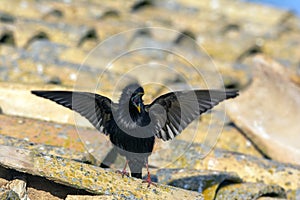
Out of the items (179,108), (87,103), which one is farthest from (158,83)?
(87,103)

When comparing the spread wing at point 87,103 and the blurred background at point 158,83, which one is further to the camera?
the blurred background at point 158,83

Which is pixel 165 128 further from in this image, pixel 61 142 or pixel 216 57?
pixel 216 57

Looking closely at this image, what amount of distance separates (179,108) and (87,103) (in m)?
0.42

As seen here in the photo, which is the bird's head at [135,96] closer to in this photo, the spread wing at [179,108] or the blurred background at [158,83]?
the spread wing at [179,108]

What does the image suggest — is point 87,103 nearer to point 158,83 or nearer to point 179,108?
point 179,108

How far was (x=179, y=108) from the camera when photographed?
3.01 m

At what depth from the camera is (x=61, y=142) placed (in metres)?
3.24

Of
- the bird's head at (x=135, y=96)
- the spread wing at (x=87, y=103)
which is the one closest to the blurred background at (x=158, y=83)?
the spread wing at (x=87, y=103)

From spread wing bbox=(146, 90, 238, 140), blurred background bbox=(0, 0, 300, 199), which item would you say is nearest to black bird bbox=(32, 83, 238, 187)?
spread wing bbox=(146, 90, 238, 140)

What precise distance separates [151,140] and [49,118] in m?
0.90

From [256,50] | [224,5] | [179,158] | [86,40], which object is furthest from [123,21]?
[179,158]

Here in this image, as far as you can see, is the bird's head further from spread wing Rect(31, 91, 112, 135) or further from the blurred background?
the blurred background

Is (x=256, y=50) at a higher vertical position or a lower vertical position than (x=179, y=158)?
higher

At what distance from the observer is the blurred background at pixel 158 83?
3041 millimetres
